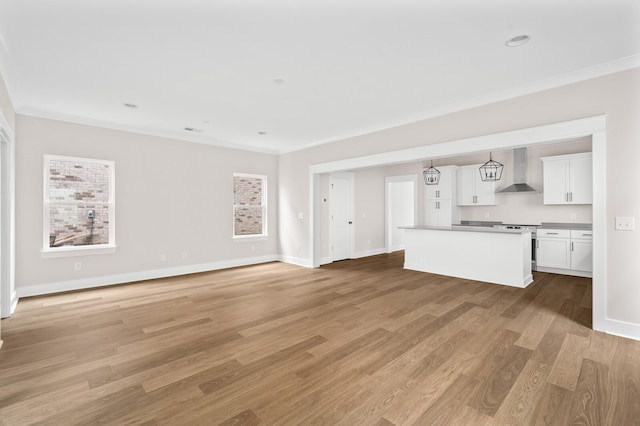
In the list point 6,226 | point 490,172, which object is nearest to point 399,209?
point 490,172

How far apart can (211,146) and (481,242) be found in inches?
213

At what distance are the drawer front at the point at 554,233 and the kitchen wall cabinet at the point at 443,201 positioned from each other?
1.83 metres

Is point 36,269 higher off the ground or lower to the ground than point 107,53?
lower

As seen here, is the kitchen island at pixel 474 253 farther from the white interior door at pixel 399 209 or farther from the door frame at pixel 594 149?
the white interior door at pixel 399 209

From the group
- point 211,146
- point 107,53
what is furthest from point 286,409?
point 211,146

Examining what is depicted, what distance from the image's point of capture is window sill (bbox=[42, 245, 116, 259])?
4.41 m

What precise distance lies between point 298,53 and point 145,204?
407 cm

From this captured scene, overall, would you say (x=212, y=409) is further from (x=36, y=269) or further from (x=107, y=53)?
(x=36, y=269)

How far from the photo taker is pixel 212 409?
73.6 inches

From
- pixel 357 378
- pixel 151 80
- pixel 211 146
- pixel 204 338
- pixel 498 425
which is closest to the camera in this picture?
pixel 498 425

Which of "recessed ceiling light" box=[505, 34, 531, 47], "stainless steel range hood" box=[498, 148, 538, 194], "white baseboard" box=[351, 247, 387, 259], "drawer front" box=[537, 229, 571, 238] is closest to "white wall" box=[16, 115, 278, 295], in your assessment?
"white baseboard" box=[351, 247, 387, 259]

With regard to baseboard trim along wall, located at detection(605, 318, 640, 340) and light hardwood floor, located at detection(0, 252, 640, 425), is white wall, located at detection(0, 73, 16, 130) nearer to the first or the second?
light hardwood floor, located at detection(0, 252, 640, 425)

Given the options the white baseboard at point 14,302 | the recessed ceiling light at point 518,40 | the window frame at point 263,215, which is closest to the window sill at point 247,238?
the window frame at point 263,215

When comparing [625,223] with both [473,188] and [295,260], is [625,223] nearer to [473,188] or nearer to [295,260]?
[473,188]
